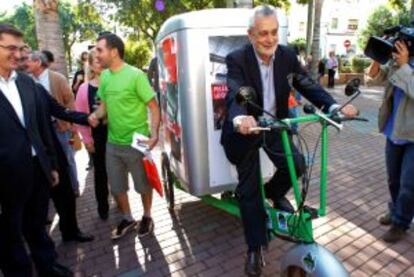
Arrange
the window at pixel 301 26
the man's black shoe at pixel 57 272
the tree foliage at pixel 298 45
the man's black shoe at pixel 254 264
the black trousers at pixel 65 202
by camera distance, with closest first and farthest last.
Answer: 1. the man's black shoe at pixel 254 264
2. the man's black shoe at pixel 57 272
3. the black trousers at pixel 65 202
4. the tree foliage at pixel 298 45
5. the window at pixel 301 26

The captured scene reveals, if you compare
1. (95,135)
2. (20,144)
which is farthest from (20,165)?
(95,135)

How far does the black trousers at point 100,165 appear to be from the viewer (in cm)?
428

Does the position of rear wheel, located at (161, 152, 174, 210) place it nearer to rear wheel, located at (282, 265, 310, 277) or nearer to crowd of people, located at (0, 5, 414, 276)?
crowd of people, located at (0, 5, 414, 276)

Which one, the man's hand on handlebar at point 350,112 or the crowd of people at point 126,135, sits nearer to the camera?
the man's hand on handlebar at point 350,112

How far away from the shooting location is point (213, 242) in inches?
157

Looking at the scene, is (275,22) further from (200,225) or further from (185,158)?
(200,225)

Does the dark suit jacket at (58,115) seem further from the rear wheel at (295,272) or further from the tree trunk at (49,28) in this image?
the tree trunk at (49,28)

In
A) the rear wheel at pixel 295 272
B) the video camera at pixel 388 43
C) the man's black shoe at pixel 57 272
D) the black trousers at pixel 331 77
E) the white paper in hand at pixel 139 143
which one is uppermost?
the video camera at pixel 388 43

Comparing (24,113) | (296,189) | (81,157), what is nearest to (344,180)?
(296,189)

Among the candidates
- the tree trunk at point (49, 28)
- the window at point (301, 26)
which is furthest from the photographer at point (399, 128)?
the window at point (301, 26)

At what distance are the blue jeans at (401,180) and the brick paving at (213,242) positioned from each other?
27cm

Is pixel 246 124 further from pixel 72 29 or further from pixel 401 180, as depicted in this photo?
pixel 72 29

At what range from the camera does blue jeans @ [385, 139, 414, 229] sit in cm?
362

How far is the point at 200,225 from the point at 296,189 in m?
1.90
